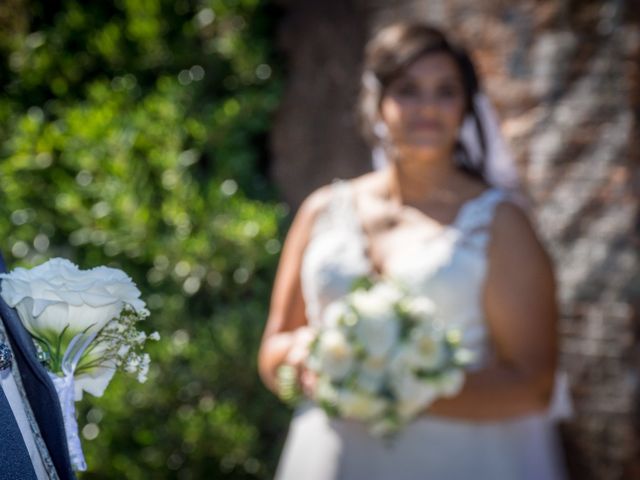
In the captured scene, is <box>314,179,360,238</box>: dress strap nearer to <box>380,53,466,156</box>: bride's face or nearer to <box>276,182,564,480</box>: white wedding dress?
<box>276,182,564,480</box>: white wedding dress

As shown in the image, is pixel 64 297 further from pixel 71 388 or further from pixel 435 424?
pixel 435 424

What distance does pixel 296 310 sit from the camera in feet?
10.2

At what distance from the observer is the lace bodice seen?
2.82 meters

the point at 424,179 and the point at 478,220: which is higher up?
the point at 424,179

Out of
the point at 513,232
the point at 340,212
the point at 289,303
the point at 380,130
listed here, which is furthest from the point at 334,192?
the point at 513,232

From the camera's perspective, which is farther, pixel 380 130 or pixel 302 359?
pixel 380 130

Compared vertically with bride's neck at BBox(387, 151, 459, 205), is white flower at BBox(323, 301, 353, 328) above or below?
below

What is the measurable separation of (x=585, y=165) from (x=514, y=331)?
0.94m

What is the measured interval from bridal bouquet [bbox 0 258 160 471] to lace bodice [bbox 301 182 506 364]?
1321 millimetres

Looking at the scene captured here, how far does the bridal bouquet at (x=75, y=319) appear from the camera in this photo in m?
1.49

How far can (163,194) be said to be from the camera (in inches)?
161

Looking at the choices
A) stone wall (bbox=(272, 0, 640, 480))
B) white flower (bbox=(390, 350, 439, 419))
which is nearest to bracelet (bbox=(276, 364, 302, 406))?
white flower (bbox=(390, 350, 439, 419))

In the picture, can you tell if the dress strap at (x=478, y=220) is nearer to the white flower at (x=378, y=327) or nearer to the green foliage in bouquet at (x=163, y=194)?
the white flower at (x=378, y=327)

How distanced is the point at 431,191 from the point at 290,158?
57.8 inches
